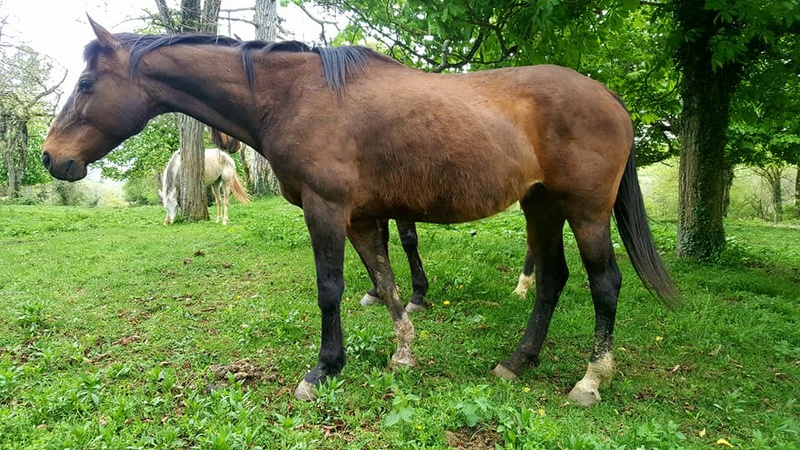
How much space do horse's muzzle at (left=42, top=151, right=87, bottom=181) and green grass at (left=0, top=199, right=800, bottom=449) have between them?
4.43 ft

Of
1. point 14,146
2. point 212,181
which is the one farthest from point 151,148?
point 212,181

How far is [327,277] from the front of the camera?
3.20 meters

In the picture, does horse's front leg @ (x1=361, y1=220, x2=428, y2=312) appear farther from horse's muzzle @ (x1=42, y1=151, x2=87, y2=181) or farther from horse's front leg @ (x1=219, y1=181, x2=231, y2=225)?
horse's front leg @ (x1=219, y1=181, x2=231, y2=225)

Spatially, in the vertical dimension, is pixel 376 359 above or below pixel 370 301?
below

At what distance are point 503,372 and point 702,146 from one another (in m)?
5.17

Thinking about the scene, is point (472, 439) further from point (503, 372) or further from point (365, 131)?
point (365, 131)

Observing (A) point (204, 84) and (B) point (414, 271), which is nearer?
(A) point (204, 84)

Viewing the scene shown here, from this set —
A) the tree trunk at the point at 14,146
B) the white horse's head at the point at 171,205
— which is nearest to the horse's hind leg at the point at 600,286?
the white horse's head at the point at 171,205

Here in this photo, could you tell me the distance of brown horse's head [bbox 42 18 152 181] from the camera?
3176mm

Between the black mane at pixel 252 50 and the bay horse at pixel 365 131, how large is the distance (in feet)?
0.04

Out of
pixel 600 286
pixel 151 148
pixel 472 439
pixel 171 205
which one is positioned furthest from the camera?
pixel 151 148

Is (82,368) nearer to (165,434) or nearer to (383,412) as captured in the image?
(165,434)

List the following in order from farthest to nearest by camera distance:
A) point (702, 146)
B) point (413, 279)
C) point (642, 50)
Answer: point (642, 50) → point (702, 146) → point (413, 279)

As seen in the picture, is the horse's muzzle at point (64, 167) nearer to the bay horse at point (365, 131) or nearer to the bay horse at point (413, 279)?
the bay horse at point (365, 131)
